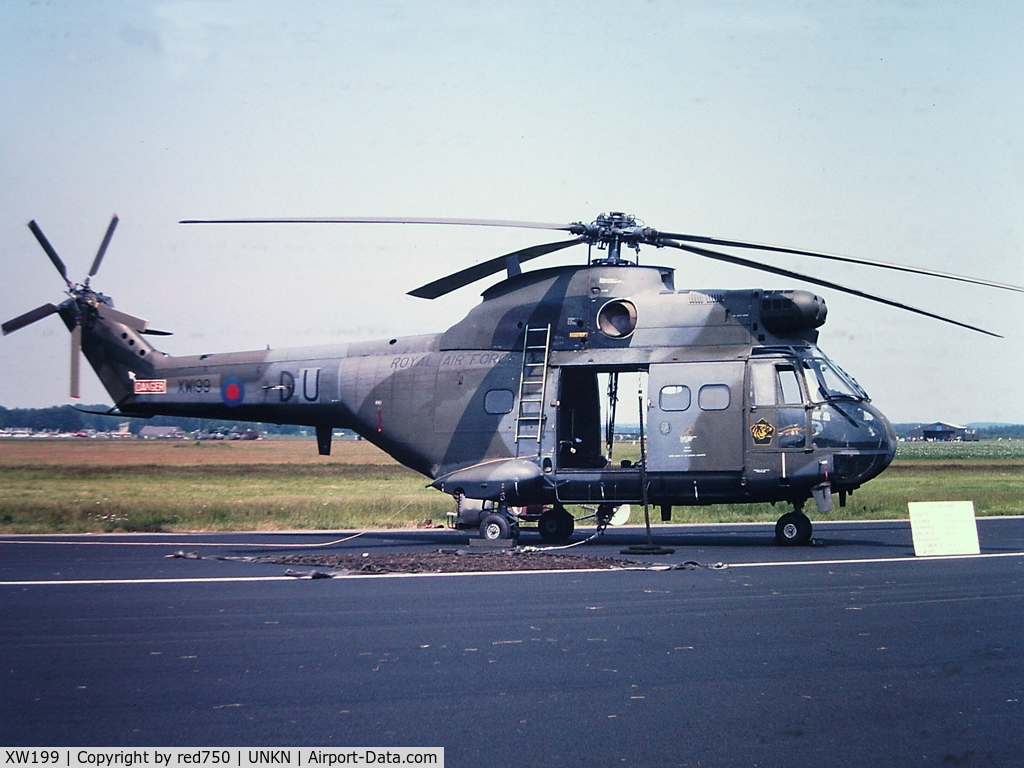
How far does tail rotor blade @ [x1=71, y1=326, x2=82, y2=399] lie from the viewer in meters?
21.2

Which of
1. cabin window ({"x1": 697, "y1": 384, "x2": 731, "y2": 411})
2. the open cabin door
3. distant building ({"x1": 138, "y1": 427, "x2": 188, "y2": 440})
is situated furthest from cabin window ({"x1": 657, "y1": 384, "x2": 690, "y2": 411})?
distant building ({"x1": 138, "y1": 427, "x2": 188, "y2": 440})

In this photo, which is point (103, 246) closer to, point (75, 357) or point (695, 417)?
point (75, 357)

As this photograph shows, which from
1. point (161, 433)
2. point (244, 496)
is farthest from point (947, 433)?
point (244, 496)

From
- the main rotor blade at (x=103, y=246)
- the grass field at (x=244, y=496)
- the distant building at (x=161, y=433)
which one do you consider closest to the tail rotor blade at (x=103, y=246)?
the main rotor blade at (x=103, y=246)

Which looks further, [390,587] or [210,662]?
[390,587]

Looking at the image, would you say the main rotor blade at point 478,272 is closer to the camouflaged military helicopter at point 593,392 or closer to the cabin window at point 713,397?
the camouflaged military helicopter at point 593,392

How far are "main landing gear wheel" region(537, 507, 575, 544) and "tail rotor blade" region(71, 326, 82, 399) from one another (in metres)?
9.61

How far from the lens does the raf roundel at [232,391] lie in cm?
2127

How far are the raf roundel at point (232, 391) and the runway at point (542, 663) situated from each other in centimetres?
714

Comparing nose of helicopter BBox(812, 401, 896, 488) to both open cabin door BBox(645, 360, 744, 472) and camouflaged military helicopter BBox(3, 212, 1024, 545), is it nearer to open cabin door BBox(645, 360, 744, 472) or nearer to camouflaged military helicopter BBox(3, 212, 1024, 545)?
camouflaged military helicopter BBox(3, 212, 1024, 545)

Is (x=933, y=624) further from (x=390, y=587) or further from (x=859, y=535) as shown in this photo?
(x=859, y=535)

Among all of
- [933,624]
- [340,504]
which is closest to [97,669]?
[933,624]

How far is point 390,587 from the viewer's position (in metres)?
12.7

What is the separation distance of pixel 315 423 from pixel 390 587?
894cm
